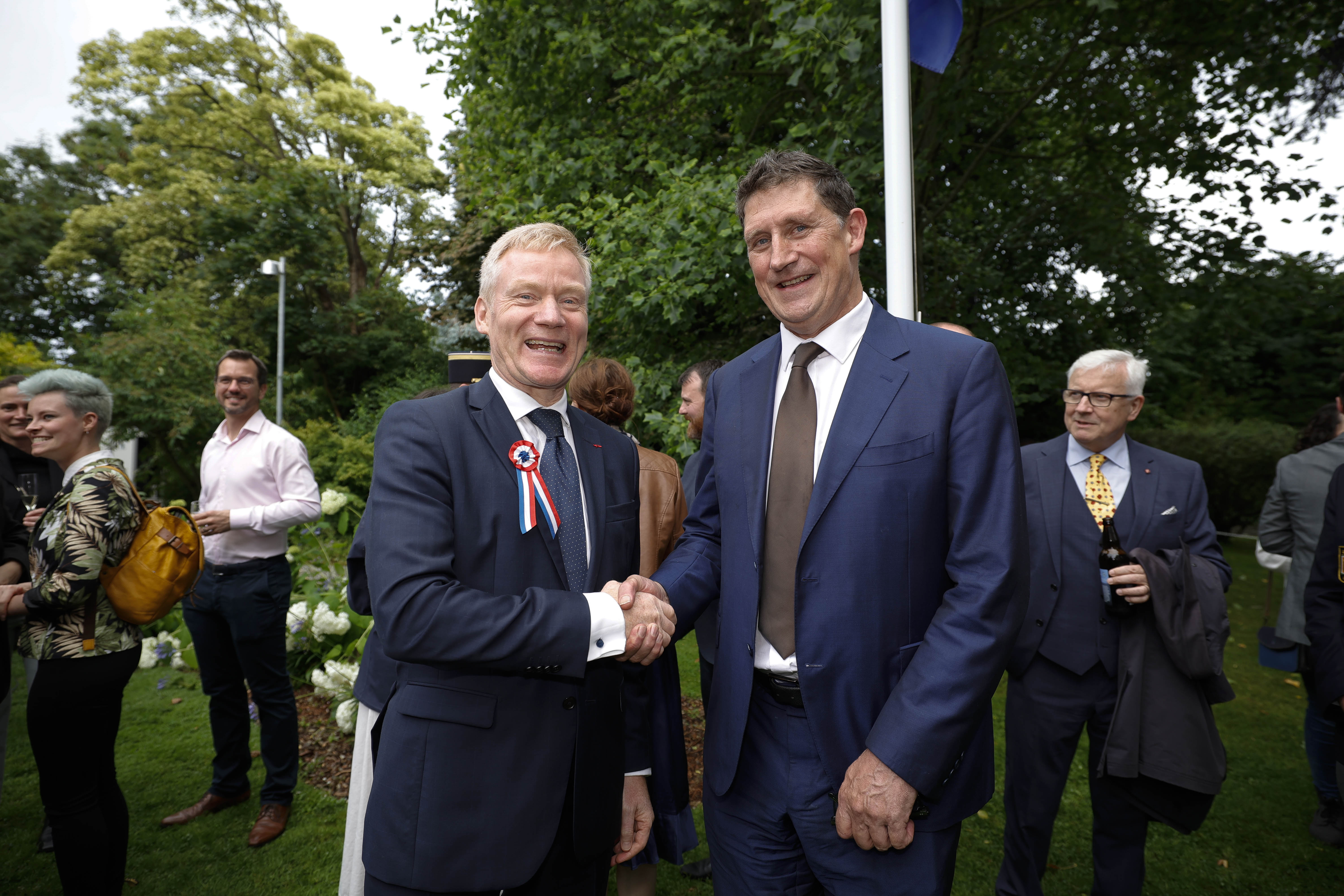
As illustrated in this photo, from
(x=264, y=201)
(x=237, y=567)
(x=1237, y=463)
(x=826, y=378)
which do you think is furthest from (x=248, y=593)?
(x=264, y=201)

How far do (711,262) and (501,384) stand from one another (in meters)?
4.82

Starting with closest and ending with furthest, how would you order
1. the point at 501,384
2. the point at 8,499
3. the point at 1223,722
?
the point at 501,384 → the point at 8,499 → the point at 1223,722

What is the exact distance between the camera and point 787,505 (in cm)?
199

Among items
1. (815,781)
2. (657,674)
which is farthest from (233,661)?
(815,781)

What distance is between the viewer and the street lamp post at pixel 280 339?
63.4 ft

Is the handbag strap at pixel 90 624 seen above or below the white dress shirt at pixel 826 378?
below

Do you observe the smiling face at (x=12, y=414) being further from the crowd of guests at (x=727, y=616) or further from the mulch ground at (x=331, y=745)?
the mulch ground at (x=331, y=745)

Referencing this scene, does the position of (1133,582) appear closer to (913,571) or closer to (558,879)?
(913,571)

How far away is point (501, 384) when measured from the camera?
1974 mm

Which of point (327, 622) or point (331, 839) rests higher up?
point (327, 622)

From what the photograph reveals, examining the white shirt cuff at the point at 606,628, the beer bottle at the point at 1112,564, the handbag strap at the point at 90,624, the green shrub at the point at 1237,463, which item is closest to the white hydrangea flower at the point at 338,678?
the handbag strap at the point at 90,624

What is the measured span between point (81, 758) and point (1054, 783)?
4.08 meters

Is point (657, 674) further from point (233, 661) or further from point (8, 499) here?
point (8, 499)

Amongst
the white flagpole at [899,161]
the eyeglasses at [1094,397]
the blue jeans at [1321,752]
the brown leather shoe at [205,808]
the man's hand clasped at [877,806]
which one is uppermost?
the white flagpole at [899,161]
